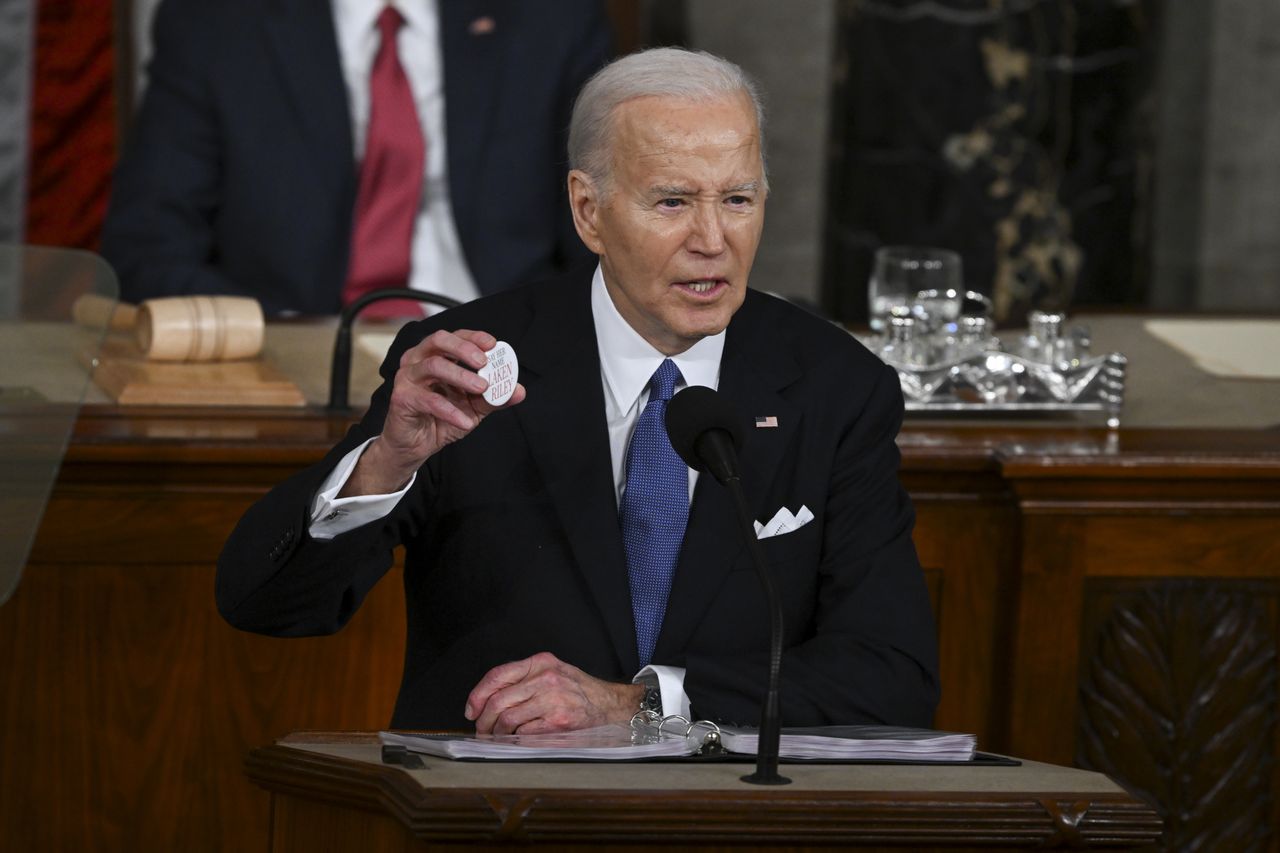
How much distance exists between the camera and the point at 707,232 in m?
1.98

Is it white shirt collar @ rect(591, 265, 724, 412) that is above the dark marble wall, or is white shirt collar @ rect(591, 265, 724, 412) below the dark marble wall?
below

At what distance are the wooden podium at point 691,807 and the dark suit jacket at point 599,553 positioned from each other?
40 cm

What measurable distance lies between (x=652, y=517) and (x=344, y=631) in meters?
0.58

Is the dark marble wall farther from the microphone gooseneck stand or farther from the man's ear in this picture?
the microphone gooseneck stand

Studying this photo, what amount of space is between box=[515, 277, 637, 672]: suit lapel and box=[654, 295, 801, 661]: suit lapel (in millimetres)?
57

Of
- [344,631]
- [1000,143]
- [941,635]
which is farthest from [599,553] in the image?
[1000,143]

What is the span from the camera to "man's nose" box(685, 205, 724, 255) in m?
1.98

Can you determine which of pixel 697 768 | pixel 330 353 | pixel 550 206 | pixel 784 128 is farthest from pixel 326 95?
pixel 697 768

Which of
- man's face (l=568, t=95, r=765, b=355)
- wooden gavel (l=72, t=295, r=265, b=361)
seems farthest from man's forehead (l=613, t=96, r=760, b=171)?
wooden gavel (l=72, t=295, r=265, b=361)

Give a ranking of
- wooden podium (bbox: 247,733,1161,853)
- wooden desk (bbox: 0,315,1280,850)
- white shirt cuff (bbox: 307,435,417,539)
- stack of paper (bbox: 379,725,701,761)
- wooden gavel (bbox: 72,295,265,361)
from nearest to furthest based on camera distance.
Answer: wooden podium (bbox: 247,733,1161,853) < stack of paper (bbox: 379,725,701,761) < white shirt cuff (bbox: 307,435,417,539) < wooden desk (bbox: 0,315,1280,850) < wooden gavel (bbox: 72,295,265,361)

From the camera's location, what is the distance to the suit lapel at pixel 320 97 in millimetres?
3803

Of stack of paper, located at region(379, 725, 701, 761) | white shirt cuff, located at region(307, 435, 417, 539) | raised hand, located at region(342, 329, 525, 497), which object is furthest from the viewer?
white shirt cuff, located at region(307, 435, 417, 539)

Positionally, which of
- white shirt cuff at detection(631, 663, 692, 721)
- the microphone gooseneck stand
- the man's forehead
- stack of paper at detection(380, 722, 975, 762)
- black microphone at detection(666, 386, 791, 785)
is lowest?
white shirt cuff at detection(631, 663, 692, 721)

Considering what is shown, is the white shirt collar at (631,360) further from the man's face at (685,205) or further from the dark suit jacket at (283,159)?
the dark suit jacket at (283,159)
